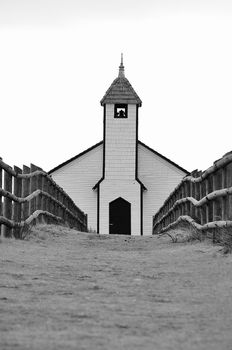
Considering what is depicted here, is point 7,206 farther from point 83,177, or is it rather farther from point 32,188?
point 83,177

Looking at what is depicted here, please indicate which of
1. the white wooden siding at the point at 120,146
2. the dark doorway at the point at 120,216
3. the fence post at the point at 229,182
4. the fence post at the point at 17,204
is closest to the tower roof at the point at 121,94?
the white wooden siding at the point at 120,146

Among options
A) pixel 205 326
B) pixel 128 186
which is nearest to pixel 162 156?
pixel 128 186

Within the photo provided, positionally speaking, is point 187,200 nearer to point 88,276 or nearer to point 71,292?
point 88,276

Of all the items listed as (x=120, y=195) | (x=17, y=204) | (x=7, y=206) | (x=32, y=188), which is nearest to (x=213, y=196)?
(x=7, y=206)

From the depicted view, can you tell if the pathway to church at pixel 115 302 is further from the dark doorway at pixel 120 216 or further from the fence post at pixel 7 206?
the dark doorway at pixel 120 216

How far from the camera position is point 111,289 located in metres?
4.76

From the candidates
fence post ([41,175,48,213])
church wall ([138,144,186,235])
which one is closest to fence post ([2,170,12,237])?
fence post ([41,175,48,213])

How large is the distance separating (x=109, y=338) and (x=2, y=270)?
2678 mm

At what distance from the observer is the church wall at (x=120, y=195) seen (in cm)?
3425

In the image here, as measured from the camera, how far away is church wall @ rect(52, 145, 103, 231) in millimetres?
35375

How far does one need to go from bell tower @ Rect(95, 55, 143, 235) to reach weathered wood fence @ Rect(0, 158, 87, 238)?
→ 18237 millimetres

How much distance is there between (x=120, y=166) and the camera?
35.0 metres

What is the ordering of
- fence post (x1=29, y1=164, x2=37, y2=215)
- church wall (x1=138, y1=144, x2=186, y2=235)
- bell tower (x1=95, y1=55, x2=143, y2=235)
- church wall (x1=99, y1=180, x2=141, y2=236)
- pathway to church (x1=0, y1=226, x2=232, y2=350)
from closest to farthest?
pathway to church (x1=0, y1=226, x2=232, y2=350), fence post (x1=29, y1=164, x2=37, y2=215), church wall (x1=99, y1=180, x2=141, y2=236), bell tower (x1=95, y1=55, x2=143, y2=235), church wall (x1=138, y1=144, x2=186, y2=235)

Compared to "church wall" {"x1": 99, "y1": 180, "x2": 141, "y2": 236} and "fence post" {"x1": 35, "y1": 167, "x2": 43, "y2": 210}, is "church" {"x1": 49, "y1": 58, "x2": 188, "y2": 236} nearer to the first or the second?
"church wall" {"x1": 99, "y1": 180, "x2": 141, "y2": 236}
